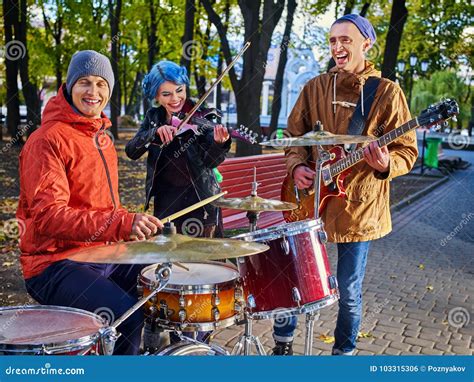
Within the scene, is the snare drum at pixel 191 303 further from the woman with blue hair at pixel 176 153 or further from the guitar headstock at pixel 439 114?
the guitar headstock at pixel 439 114

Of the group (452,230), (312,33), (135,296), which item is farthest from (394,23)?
(135,296)

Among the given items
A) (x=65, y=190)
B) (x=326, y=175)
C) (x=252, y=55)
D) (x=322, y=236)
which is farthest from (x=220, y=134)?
(x=252, y=55)

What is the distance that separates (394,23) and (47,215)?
37.2 ft

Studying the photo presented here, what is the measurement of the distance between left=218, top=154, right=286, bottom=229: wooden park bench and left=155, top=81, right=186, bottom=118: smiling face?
234 cm

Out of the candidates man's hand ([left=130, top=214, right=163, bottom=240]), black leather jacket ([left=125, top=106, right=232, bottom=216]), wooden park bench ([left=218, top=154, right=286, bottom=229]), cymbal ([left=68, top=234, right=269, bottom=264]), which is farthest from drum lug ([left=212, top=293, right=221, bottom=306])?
wooden park bench ([left=218, top=154, right=286, bottom=229])

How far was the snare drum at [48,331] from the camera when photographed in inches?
85.8

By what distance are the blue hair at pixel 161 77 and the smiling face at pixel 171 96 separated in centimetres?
3

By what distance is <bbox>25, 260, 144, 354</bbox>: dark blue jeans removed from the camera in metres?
2.71

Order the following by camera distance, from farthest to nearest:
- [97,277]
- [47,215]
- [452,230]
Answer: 1. [452,230]
2. [97,277]
3. [47,215]

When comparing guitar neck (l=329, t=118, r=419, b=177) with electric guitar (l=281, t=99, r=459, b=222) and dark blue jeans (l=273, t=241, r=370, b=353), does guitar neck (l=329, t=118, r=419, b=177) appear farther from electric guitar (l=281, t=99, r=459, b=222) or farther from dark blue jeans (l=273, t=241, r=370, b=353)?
dark blue jeans (l=273, t=241, r=370, b=353)

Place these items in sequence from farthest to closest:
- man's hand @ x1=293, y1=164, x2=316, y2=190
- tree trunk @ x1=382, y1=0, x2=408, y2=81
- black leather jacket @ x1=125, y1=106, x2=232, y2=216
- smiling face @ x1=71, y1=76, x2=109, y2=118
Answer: tree trunk @ x1=382, y1=0, x2=408, y2=81 < black leather jacket @ x1=125, y1=106, x2=232, y2=216 < man's hand @ x1=293, y1=164, x2=316, y2=190 < smiling face @ x1=71, y1=76, x2=109, y2=118

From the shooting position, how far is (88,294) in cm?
272

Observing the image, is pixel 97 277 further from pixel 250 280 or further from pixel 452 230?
pixel 452 230

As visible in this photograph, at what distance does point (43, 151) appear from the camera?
9.07ft
